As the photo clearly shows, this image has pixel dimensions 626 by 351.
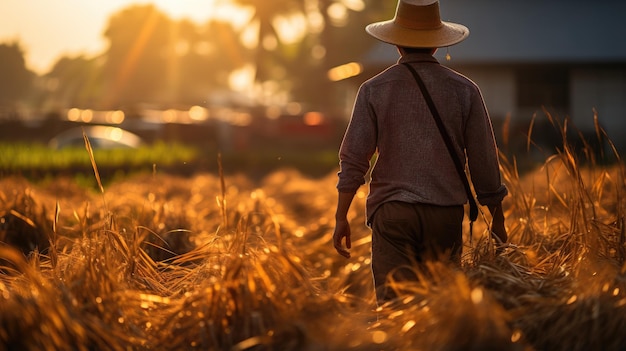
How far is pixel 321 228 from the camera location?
1077cm

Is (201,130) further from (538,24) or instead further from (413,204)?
(413,204)

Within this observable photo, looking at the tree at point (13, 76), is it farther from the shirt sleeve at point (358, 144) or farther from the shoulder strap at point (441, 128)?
the shoulder strap at point (441, 128)

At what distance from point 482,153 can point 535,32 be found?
92.6 ft

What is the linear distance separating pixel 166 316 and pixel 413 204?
1224 millimetres

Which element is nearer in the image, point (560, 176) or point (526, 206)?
point (526, 206)

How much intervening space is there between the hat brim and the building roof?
24.3m

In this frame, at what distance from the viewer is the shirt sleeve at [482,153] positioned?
5.47 metres

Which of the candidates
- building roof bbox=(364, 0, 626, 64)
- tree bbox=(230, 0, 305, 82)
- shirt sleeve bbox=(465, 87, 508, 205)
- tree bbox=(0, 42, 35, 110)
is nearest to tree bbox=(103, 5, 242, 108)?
tree bbox=(0, 42, 35, 110)

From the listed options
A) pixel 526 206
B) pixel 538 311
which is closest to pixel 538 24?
pixel 526 206

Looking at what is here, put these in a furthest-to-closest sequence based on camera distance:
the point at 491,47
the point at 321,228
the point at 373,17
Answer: the point at 373,17 → the point at 491,47 → the point at 321,228

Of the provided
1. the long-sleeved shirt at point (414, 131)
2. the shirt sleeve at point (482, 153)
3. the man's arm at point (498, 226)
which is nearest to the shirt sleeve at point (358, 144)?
the long-sleeved shirt at point (414, 131)

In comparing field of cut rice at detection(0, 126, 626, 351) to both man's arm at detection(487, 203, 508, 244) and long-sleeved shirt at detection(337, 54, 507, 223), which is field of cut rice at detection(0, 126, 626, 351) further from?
long-sleeved shirt at detection(337, 54, 507, 223)

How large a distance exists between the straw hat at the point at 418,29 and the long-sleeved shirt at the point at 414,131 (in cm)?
10

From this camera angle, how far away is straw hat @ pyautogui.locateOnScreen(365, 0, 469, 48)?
18.2ft
